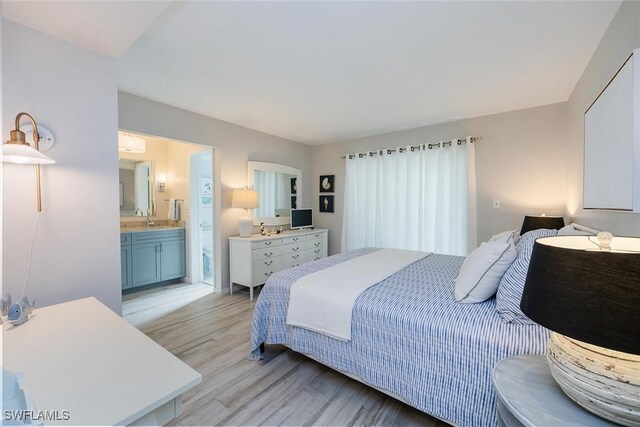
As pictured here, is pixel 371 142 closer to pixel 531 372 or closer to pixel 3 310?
pixel 531 372

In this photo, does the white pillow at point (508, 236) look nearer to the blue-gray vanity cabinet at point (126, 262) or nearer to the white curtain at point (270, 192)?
the white curtain at point (270, 192)

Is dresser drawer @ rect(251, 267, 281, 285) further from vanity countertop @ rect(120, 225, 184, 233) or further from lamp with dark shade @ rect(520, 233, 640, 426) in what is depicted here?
lamp with dark shade @ rect(520, 233, 640, 426)

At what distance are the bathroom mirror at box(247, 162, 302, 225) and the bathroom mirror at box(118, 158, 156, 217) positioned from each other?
179 cm

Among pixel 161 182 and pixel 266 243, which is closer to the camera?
pixel 266 243

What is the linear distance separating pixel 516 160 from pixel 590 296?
3345 millimetres

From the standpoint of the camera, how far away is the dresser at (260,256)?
3520mm

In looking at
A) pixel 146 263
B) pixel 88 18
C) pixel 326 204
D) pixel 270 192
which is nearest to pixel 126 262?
pixel 146 263

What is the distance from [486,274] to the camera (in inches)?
60.8

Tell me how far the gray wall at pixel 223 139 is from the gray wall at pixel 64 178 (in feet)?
4.30

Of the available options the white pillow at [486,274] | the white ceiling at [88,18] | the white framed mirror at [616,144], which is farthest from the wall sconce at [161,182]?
the white framed mirror at [616,144]

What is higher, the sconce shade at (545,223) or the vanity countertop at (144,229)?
the sconce shade at (545,223)

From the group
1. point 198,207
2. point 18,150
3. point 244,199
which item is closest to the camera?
point 18,150


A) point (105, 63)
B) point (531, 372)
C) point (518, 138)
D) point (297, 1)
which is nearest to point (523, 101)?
point (518, 138)

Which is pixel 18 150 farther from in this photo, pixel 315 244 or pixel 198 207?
pixel 315 244
